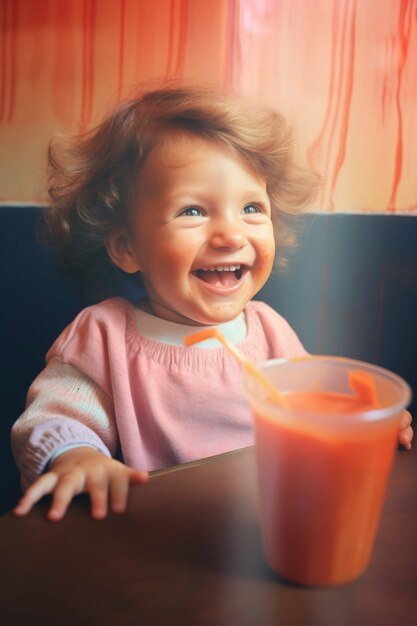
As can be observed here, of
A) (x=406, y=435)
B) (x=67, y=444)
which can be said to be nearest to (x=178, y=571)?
(x=67, y=444)

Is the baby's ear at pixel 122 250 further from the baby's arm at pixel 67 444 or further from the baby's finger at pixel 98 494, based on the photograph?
the baby's finger at pixel 98 494

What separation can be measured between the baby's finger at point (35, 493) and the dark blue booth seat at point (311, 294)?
32cm

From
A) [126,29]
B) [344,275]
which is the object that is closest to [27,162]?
[126,29]

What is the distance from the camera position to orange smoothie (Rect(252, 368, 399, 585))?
1.47 feet

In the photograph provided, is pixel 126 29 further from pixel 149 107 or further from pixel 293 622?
pixel 293 622

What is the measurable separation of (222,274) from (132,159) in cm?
20

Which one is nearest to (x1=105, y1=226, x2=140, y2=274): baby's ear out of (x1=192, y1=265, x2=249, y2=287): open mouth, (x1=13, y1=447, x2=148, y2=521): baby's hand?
(x1=192, y1=265, x2=249, y2=287): open mouth

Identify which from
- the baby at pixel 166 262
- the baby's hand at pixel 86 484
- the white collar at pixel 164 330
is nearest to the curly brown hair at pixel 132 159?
the baby at pixel 166 262

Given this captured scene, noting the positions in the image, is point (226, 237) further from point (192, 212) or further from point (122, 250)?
point (122, 250)

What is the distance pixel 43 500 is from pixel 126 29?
59cm

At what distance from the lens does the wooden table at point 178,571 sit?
445 millimetres

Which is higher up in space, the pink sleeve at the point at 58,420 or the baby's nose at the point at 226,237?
the baby's nose at the point at 226,237

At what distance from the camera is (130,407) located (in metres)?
0.83

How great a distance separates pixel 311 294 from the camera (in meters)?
0.93
